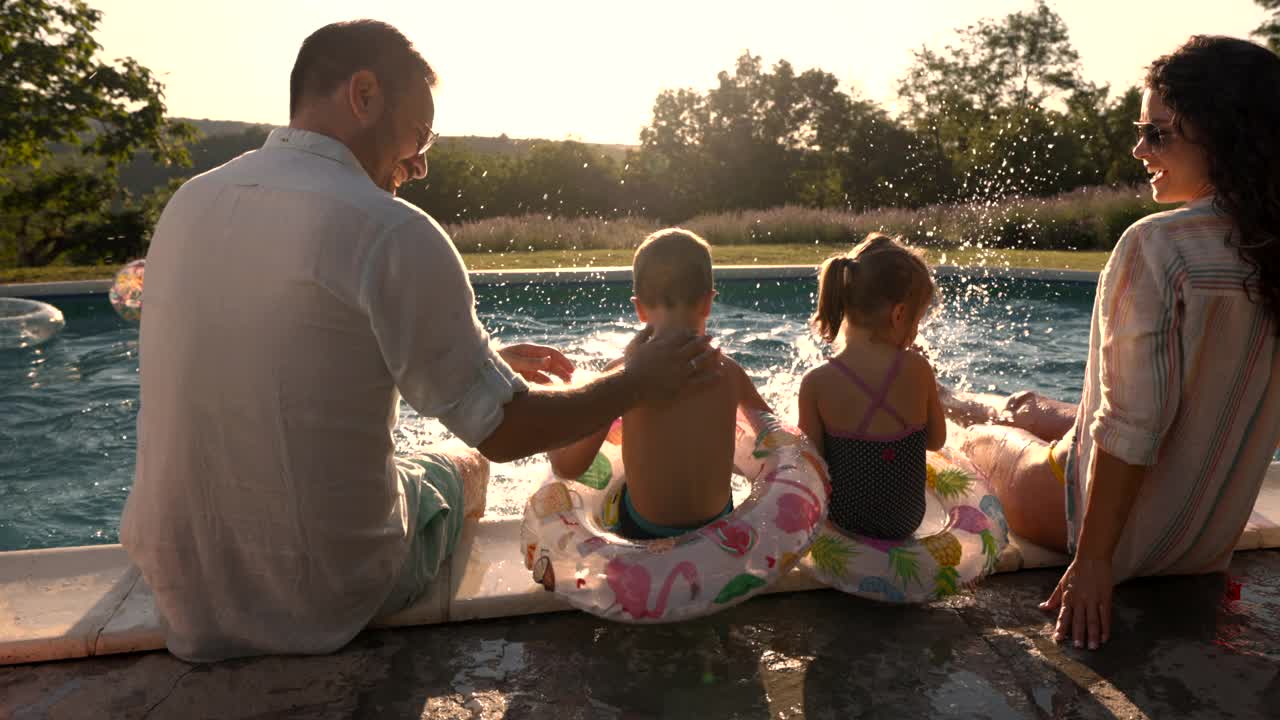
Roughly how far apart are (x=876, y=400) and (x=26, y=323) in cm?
912

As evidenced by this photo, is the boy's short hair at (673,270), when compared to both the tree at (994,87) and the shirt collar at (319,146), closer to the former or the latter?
the shirt collar at (319,146)

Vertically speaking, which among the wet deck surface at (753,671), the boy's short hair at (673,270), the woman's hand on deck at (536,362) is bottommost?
the wet deck surface at (753,671)

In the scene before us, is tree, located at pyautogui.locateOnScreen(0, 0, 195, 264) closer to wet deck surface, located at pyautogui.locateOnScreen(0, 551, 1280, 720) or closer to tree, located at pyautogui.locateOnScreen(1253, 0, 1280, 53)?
wet deck surface, located at pyautogui.locateOnScreen(0, 551, 1280, 720)

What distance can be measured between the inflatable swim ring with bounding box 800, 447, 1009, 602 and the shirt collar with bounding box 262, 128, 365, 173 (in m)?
1.67

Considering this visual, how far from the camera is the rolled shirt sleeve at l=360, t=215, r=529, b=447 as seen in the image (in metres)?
1.98

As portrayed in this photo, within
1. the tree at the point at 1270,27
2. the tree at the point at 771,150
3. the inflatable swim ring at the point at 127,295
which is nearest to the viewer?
the inflatable swim ring at the point at 127,295

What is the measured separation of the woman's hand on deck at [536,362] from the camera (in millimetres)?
2797

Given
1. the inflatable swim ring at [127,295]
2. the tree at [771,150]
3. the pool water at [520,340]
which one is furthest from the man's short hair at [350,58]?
the tree at [771,150]

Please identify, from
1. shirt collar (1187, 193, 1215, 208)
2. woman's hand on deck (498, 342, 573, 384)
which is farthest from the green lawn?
shirt collar (1187, 193, 1215, 208)

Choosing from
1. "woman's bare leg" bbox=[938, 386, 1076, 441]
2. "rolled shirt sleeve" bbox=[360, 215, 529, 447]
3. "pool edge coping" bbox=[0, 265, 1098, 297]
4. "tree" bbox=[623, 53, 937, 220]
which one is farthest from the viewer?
"tree" bbox=[623, 53, 937, 220]

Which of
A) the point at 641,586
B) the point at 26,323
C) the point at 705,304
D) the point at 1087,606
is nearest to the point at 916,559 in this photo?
the point at 1087,606

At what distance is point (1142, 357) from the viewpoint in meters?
2.33

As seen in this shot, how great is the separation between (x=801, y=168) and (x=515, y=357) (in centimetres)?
3510

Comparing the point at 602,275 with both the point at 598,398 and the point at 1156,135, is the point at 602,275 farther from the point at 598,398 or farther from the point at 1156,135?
the point at 598,398
